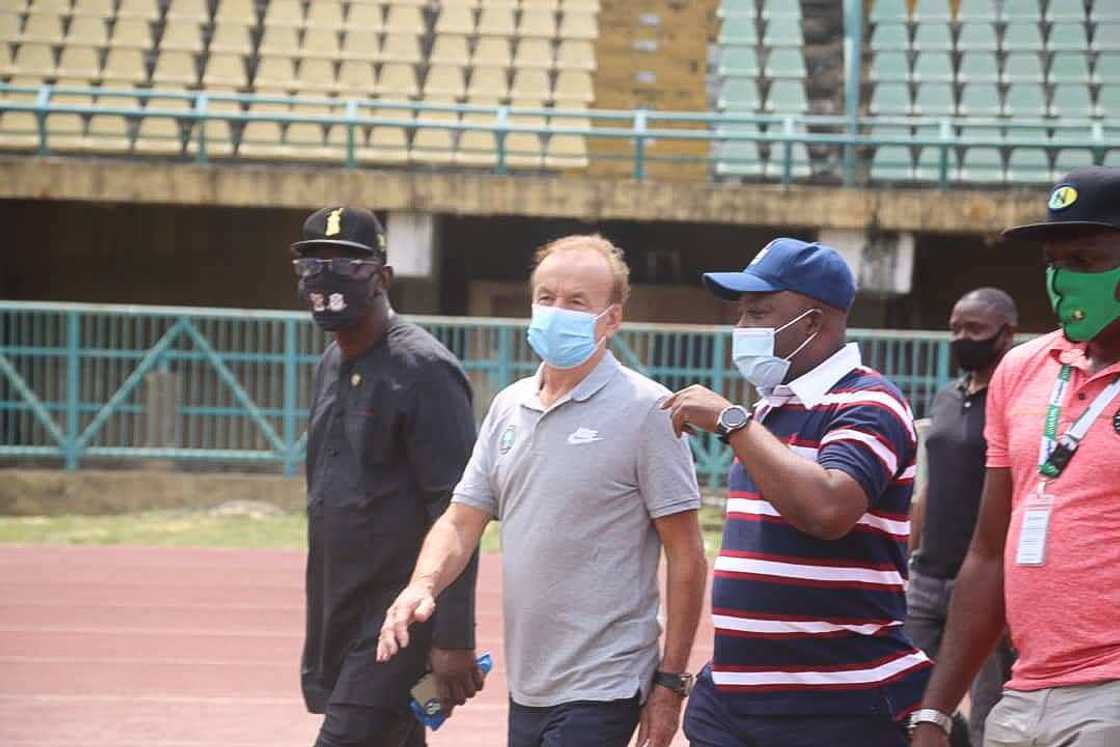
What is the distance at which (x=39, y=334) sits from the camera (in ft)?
48.3

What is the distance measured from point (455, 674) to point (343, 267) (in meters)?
1.27

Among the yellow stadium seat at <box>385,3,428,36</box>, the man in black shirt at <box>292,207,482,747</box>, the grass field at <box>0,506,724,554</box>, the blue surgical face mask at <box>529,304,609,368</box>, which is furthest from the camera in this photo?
the yellow stadium seat at <box>385,3,428,36</box>

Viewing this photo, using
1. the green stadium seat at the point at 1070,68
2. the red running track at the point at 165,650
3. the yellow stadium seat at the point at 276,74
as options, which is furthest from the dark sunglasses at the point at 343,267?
the green stadium seat at the point at 1070,68

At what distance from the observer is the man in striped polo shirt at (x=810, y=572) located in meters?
3.51

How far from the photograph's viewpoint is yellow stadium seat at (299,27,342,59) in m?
19.2

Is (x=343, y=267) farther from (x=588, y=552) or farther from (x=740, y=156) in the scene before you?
(x=740, y=156)

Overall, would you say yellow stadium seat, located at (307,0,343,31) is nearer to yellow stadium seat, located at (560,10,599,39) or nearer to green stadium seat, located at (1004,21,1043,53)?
yellow stadium seat, located at (560,10,599,39)

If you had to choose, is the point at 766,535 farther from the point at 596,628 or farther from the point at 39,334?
the point at 39,334

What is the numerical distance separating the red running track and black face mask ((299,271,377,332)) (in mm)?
2778

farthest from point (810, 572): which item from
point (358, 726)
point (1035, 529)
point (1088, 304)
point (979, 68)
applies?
point (979, 68)

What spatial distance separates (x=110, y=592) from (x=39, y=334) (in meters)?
4.66

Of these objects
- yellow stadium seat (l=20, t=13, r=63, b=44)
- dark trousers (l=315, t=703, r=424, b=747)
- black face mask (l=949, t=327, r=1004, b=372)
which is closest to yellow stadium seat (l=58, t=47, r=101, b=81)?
yellow stadium seat (l=20, t=13, r=63, b=44)

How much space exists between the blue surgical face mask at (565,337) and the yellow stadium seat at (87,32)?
1627 centimetres

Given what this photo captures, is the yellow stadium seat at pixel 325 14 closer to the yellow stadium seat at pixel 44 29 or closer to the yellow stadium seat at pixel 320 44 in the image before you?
the yellow stadium seat at pixel 320 44
